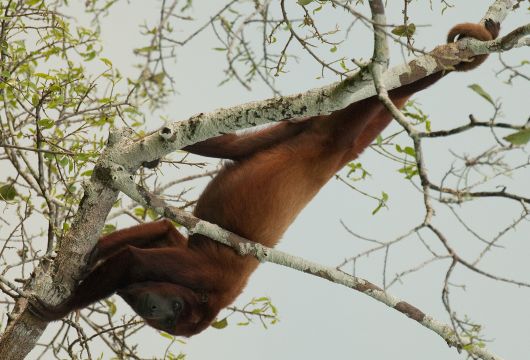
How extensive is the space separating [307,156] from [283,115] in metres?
1.09

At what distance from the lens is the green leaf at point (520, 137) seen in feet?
9.02

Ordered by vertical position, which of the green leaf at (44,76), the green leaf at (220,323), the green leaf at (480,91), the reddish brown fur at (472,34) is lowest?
the green leaf at (480,91)

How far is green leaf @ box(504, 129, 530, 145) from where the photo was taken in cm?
275

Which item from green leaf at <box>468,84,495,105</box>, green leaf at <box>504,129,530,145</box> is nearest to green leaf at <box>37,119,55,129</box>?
green leaf at <box>468,84,495,105</box>

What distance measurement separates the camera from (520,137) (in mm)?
2764

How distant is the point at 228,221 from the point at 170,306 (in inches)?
29.4

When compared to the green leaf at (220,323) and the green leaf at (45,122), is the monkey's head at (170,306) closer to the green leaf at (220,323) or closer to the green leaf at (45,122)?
the green leaf at (220,323)

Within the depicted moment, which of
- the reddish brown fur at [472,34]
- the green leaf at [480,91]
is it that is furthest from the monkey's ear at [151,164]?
the green leaf at [480,91]

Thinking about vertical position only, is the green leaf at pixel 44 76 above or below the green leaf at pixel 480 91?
above

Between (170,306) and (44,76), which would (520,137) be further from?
(44,76)

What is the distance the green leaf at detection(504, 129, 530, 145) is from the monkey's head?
310cm

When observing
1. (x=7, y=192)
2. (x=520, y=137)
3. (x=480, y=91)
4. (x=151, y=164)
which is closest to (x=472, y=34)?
(x=480, y=91)

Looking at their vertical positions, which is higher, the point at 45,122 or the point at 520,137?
the point at 45,122

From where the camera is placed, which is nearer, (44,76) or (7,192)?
(44,76)
